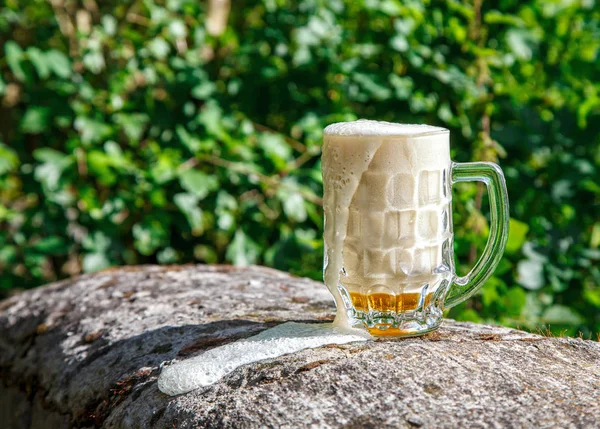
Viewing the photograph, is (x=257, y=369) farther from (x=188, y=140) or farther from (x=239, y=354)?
(x=188, y=140)

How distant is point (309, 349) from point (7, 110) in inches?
116

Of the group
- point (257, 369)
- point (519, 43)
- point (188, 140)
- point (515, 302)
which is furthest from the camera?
point (188, 140)

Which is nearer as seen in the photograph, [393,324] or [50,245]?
[393,324]

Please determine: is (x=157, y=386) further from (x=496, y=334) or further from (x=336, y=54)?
(x=336, y=54)

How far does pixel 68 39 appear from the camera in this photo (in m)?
3.79

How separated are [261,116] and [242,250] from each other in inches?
29.2

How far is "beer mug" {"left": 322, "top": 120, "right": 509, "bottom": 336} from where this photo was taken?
4.82 feet

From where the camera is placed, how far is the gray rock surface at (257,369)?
1.29 m

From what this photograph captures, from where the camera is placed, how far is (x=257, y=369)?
1477 mm

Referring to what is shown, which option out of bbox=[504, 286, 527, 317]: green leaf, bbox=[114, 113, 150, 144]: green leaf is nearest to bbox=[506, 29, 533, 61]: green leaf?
bbox=[504, 286, 527, 317]: green leaf

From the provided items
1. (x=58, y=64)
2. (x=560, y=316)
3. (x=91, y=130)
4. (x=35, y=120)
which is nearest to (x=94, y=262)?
(x=91, y=130)

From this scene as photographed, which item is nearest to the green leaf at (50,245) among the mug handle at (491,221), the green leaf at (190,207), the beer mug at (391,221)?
the green leaf at (190,207)

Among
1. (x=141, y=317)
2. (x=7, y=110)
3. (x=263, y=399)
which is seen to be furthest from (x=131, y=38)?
(x=263, y=399)

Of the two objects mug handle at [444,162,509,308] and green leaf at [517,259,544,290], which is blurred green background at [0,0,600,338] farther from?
mug handle at [444,162,509,308]
